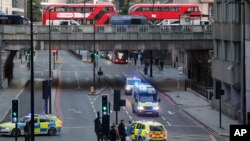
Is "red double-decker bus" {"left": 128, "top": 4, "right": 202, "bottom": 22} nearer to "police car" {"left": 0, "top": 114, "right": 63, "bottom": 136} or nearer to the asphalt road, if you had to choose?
the asphalt road

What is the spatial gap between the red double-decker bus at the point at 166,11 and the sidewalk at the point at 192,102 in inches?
309

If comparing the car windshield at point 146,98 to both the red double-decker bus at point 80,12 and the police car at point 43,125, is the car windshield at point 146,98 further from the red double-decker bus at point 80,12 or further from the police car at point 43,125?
the red double-decker bus at point 80,12

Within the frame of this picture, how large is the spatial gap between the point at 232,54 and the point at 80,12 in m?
44.2

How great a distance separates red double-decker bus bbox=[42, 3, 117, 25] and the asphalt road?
24.5 ft

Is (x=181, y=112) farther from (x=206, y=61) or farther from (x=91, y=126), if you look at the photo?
(x=206, y=61)

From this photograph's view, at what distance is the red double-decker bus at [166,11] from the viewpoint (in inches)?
3917

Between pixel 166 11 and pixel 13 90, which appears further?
pixel 166 11

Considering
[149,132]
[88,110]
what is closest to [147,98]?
[88,110]

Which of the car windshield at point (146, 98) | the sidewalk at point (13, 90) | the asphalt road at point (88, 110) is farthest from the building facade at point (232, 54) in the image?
the sidewalk at point (13, 90)

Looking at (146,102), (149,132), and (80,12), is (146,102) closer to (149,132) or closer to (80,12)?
(149,132)

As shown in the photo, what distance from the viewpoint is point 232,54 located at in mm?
55688

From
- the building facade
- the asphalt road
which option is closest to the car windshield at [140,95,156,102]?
the asphalt road

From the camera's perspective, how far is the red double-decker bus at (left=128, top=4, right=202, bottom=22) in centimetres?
9950

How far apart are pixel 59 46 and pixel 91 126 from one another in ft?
99.7
